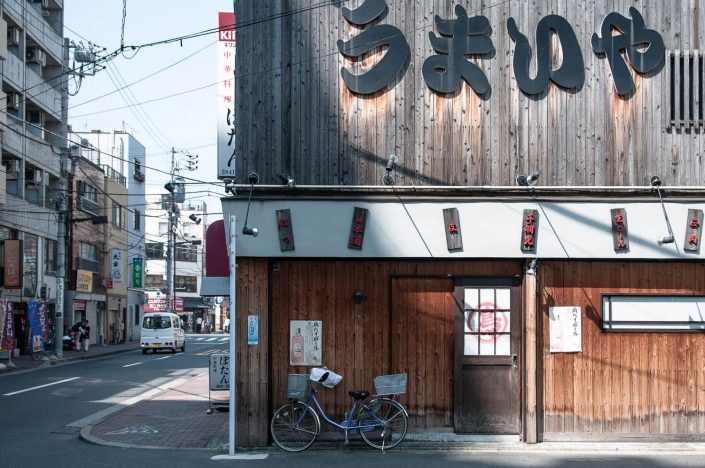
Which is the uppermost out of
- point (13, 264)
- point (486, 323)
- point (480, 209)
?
point (480, 209)

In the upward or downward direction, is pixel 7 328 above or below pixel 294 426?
below

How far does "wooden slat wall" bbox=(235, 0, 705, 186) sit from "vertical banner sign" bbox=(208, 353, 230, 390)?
5.87 m

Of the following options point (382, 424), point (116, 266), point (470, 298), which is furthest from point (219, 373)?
point (116, 266)

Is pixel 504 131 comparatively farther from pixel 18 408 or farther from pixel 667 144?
pixel 18 408

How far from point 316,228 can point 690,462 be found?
6.40 meters

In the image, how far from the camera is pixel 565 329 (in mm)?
14023

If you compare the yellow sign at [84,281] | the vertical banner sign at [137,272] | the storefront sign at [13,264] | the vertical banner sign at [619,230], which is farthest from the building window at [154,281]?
the vertical banner sign at [619,230]

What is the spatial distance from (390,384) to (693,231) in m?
5.31

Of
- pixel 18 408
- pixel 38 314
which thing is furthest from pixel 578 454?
pixel 38 314

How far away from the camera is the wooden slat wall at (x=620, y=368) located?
1392cm

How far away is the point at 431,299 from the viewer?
14.1 meters

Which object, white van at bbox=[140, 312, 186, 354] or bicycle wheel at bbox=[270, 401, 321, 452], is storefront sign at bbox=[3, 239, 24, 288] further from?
bicycle wheel at bbox=[270, 401, 321, 452]

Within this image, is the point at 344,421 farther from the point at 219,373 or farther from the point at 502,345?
the point at 219,373

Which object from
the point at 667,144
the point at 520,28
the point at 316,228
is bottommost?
the point at 316,228
